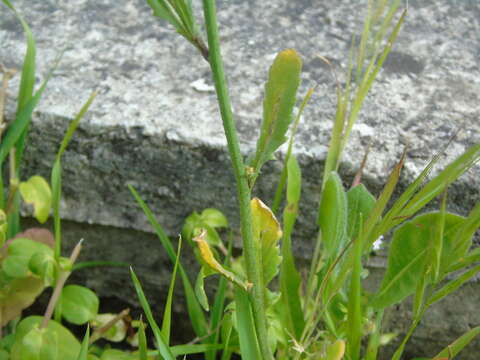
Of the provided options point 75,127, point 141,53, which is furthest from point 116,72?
point 75,127

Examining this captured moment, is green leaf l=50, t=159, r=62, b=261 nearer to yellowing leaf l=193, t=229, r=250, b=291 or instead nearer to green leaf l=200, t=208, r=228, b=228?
green leaf l=200, t=208, r=228, b=228

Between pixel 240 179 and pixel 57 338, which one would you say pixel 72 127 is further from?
pixel 240 179

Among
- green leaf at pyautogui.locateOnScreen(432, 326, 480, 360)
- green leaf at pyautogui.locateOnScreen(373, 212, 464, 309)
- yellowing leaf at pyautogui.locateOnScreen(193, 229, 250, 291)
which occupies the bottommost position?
green leaf at pyautogui.locateOnScreen(432, 326, 480, 360)

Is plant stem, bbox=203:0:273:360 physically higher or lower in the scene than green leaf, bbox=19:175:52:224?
higher

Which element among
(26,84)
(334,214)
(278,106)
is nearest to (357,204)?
(334,214)

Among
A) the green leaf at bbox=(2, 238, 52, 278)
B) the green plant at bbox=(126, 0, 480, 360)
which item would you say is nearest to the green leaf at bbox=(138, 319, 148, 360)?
the green plant at bbox=(126, 0, 480, 360)

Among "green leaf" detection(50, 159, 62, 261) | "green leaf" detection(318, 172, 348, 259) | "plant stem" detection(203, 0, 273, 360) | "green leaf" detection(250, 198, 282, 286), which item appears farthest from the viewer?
"green leaf" detection(50, 159, 62, 261)

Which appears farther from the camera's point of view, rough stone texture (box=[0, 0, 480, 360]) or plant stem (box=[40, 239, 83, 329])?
rough stone texture (box=[0, 0, 480, 360])
